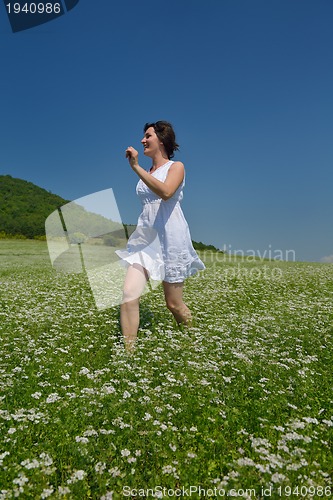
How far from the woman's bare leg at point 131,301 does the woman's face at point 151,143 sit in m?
1.95

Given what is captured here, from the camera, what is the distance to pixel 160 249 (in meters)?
6.87

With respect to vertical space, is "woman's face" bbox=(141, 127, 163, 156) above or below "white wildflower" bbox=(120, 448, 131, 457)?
above

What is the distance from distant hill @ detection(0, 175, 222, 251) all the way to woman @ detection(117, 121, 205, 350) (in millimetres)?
44638

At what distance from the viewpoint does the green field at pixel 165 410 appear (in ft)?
11.5

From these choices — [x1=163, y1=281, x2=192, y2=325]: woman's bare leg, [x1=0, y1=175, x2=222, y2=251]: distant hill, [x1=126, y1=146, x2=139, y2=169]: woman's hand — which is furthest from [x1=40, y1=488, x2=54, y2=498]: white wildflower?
[x1=0, y1=175, x2=222, y2=251]: distant hill

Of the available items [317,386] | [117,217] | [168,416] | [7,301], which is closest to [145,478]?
[168,416]

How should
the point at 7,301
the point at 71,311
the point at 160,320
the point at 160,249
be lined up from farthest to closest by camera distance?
the point at 7,301 < the point at 71,311 < the point at 160,320 < the point at 160,249

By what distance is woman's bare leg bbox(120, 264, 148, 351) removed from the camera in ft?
21.2

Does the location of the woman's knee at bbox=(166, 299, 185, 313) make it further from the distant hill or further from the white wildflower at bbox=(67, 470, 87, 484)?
the distant hill

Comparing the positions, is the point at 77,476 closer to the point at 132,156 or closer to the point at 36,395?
the point at 36,395

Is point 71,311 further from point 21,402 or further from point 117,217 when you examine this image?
point 21,402

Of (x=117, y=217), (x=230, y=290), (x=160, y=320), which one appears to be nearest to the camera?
(x=117, y=217)

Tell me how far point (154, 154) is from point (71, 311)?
485 cm

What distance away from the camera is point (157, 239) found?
6891 millimetres
